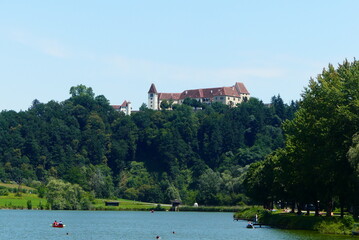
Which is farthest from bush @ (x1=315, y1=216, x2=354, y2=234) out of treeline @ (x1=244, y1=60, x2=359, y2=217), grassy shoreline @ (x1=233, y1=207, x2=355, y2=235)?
treeline @ (x1=244, y1=60, x2=359, y2=217)

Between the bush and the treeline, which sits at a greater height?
the treeline

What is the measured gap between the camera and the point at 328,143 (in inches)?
3248

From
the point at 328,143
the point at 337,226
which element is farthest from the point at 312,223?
the point at 328,143

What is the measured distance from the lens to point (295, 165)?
94625 millimetres

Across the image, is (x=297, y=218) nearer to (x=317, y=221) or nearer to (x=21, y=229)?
(x=317, y=221)

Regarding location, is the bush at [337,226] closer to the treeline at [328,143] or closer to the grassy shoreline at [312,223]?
the grassy shoreline at [312,223]

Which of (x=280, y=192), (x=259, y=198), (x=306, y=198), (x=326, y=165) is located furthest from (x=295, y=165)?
(x=259, y=198)

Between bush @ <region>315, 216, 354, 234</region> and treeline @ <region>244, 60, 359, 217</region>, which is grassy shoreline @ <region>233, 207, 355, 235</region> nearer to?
bush @ <region>315, 216, 354, 234</region>

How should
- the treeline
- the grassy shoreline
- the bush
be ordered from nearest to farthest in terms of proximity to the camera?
the treeline, the bush, the grassy shoreline

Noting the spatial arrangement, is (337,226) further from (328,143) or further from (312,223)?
(328,143)

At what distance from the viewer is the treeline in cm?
8075

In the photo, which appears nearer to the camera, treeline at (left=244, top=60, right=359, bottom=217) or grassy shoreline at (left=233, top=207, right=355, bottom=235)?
treeline at (left=244, top=60, right=359, bottom=217)

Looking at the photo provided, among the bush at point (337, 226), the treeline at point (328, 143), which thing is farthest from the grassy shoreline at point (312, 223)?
the treeline at point (328, 143)

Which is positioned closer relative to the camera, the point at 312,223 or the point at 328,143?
the point at 328,143
